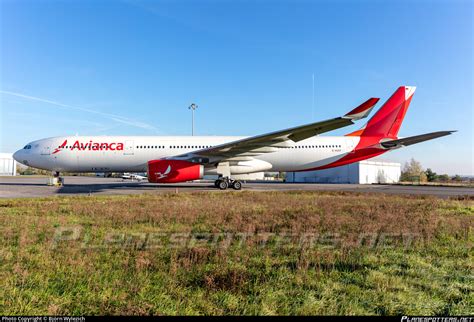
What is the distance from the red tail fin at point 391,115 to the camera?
2195 cm

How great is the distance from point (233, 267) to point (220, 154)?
602 inches

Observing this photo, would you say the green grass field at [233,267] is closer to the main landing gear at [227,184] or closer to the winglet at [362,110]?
the winglet at [362,110]

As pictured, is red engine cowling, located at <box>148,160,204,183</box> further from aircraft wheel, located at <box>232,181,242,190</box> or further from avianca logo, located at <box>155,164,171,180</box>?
aircraft wheel, located at <box>232,181,242,190</box>

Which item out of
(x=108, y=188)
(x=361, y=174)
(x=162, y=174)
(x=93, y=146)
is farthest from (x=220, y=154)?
(x=361, y=174)

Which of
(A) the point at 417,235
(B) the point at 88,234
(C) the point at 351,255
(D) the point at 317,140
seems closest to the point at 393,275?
(C) the point at 351,255

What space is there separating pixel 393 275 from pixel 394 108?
21679 mm

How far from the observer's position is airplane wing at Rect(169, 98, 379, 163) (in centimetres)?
1410

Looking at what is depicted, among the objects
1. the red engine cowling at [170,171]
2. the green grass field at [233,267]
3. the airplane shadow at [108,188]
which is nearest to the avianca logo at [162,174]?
the red engine cowling at [170,171]

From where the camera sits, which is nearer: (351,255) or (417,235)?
(351,255)

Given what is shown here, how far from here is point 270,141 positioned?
18000 millimetres

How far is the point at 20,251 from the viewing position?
4559 millimetres

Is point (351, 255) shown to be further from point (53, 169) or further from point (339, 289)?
point (53, 169)

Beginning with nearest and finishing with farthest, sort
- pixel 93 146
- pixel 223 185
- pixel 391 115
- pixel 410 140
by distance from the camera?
pixel 410 140 → pixel 223 185 → pixel 93 146 → pixel 391 115

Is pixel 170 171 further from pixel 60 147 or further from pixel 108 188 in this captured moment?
pixel 60 147
